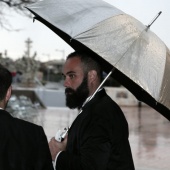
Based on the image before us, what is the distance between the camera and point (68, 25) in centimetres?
352

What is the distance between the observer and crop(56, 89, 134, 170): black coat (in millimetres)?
3014

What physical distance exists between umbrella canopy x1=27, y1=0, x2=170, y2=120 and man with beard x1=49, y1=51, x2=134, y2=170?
5.2 inches

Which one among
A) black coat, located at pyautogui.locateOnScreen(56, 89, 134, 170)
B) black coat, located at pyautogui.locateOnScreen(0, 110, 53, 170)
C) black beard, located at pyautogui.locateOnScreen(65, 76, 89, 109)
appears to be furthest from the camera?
black beard, located at pyautogui.locateOnScreen(65, 76, 89, 109)

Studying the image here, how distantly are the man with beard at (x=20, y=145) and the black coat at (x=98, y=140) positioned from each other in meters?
0.42

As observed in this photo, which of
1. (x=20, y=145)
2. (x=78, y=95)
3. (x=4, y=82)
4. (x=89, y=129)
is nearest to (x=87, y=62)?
(x=78, y=95)

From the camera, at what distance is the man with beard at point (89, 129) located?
303 centimetres

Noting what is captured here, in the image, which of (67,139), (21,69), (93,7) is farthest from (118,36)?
(21,69)

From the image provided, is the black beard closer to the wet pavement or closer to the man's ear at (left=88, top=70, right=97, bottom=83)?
the man's ear at (left=88, top=70, right=97, bottom=83)

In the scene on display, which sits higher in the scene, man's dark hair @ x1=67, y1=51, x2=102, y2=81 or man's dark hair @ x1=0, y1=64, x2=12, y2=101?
man's dark hair @ x1=0, y1=64, x2=12, y2=101

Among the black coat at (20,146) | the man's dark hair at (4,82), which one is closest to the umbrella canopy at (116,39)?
the man's dark hair at (4,82)

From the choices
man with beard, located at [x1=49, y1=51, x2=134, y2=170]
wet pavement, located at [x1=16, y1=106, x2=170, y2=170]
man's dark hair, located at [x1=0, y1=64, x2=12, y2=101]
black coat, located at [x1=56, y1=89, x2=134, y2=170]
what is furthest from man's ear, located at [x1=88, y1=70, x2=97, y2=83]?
wet pavement, located at [x1=16, y1=106, x2=170, y2=170]

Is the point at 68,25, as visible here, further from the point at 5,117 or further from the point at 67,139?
the point at 5,117

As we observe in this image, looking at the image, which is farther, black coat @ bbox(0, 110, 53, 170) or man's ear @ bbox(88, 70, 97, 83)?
man's ear @ bbox(88, 70, 97, 83)

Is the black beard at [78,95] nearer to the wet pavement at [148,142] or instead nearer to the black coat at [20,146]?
the black coat at [20,146]
